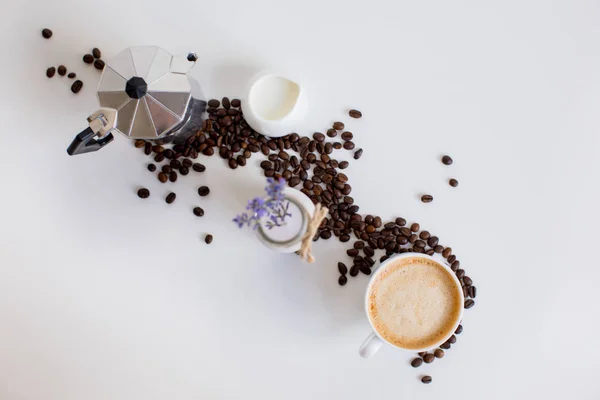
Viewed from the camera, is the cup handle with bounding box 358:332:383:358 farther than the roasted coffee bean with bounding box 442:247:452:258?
No

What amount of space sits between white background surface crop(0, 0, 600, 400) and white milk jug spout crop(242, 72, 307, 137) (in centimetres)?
10

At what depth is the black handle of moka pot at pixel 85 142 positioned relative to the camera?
107 cm

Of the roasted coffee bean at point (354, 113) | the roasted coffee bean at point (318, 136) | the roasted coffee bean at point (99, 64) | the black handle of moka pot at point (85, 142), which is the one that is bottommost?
the black handle of moka pot at point (85, 142)

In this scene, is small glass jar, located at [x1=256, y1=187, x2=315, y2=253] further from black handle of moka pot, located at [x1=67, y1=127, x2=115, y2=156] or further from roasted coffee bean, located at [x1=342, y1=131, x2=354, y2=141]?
black handle of moka pot, located at [x1=67, y1=127, x2=115, y2=156]

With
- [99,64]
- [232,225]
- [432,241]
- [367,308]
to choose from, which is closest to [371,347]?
[367,308]

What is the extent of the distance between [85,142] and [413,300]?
2.56 ft

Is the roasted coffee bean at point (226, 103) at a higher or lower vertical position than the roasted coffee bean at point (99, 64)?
higher

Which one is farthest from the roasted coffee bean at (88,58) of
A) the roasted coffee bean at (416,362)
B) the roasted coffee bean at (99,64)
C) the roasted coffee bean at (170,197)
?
the roasted coffee bean at (416,362)

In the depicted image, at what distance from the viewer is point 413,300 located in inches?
46.7

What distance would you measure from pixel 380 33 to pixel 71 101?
0.77 meters

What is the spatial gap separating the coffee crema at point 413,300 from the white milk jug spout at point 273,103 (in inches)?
15.7

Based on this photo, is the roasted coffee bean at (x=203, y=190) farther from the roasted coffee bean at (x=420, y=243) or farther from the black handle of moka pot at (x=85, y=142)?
the roasted coffee bean at (x=420, y=243)

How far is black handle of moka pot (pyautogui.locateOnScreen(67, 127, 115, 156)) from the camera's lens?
3.50 feet

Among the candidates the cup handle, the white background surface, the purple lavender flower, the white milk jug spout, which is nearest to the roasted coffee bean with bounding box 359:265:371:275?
the white background surface
